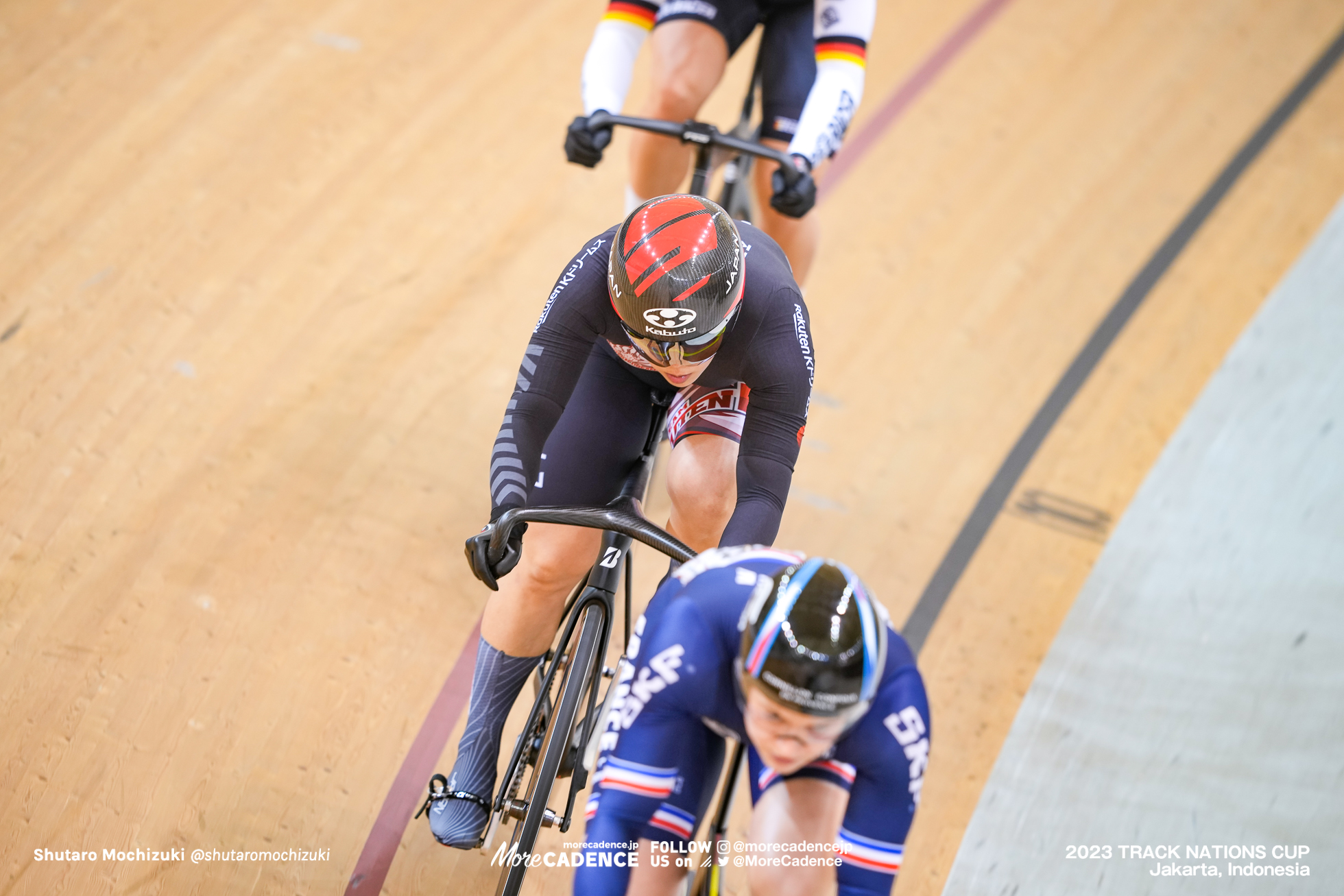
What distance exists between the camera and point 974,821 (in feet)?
9.19

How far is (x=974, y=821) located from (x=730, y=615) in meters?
1.46

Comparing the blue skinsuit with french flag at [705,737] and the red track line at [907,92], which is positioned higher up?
the blue skinsuit with french flag at [705,737]

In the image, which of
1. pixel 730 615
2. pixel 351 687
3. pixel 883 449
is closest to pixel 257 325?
pixel 351 687

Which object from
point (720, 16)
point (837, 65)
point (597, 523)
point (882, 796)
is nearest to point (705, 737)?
point (882, 796)

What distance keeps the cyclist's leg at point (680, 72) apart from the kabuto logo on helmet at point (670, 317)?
1503 millimetres

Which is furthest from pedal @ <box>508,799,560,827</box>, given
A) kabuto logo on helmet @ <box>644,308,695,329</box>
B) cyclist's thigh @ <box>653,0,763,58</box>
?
cyclist's thigh @ <box>653,0,763,58</box>

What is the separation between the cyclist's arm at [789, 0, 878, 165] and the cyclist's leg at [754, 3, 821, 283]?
0.57 ft

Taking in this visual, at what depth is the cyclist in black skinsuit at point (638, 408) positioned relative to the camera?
2.00m

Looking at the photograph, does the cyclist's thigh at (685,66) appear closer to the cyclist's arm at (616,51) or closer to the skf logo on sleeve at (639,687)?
the cyclist's arm at (616,51)

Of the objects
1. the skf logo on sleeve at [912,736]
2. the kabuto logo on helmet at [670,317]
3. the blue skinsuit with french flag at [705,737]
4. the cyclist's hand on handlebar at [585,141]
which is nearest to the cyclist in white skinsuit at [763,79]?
the cyclist's hand on handlebar at [585,141]

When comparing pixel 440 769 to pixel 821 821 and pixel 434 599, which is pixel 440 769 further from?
pixel 821 821

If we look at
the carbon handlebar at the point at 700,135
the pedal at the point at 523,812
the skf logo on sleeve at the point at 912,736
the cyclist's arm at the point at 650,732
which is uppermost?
the carbon handlebar at the point at 700,135

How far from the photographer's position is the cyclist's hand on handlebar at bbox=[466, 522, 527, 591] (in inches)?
80.4

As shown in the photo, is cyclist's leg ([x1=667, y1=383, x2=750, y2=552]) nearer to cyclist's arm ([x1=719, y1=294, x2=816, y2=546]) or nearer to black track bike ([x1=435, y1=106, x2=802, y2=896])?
black track bike ([x1=435, y1=106, x2=802, y2=896])
